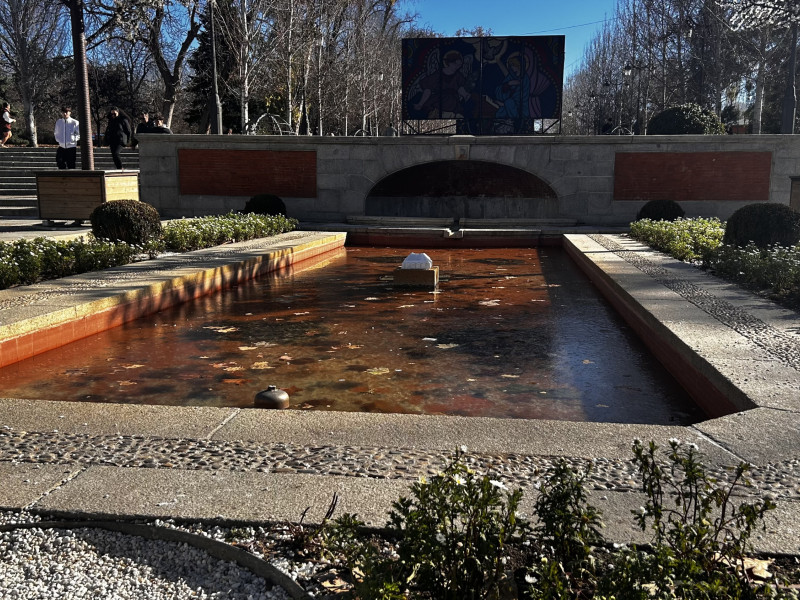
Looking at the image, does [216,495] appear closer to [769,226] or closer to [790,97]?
[769,226]

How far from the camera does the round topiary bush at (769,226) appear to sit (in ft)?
35.2

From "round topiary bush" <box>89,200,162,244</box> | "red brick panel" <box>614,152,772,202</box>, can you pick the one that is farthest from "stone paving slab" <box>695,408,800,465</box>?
"red brick panel" <box>614,152,772,202</box>

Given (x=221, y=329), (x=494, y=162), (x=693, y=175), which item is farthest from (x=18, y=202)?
(x=693, y=175)

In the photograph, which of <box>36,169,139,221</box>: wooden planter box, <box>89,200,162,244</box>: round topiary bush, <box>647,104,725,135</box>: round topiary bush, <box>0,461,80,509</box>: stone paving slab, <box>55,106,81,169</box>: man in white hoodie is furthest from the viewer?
<box>647,104,725,135</box>: round topiary bush

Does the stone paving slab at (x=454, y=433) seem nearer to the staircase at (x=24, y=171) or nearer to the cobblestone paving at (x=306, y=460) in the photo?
the cobblestone paving at (x=306, y=460)

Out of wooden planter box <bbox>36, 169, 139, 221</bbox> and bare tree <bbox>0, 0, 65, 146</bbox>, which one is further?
bare tree <bbox>0, 0, 65, 146</bbox>

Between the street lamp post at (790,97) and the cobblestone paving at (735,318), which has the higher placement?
the street lamp post at (790,97)

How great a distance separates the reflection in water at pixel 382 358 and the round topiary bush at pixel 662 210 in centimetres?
883

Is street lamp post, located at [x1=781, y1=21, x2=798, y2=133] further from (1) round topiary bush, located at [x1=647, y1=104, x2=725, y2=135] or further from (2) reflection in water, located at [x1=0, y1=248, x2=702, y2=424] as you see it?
(2) reflection in water, located at [x1=0, y1=248, x2=702, y2=424]

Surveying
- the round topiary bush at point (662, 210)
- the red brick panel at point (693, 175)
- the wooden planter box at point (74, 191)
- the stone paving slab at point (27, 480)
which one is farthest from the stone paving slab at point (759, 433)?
the red brick panel at point (693, 175)

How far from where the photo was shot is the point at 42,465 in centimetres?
349

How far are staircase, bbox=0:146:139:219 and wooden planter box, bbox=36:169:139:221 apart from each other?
349cm

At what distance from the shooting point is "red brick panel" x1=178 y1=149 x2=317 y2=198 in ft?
68.1

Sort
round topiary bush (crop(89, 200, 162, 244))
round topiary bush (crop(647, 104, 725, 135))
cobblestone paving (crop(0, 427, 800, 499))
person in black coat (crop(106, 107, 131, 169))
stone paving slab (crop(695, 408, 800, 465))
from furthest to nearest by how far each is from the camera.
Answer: round topiary bush (crop(647, 104, 725, 135)) < person in black coat (crop(106, 107, 131, 169)) < round topiary bush (crop(89, 200, 162, 244)) < stone paving slab (crop(695, 408, 800, 465)) < cobblestone paving (crop(0, 427, 800, 499))
